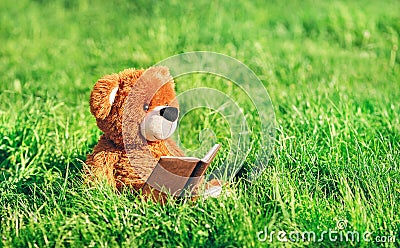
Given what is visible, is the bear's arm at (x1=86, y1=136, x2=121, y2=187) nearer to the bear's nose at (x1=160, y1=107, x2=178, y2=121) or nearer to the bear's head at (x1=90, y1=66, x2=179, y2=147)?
the bear's head at (x1=90, y1=66, x2=179, y2=147)

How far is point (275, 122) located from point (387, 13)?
9.89ft

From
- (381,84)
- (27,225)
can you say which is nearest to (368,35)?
(381,84)

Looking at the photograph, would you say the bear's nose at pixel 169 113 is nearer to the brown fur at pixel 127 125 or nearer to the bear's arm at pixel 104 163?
the brown fur at pixel 127 125

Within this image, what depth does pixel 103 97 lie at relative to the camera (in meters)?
3.00

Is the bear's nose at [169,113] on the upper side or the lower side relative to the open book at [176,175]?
upper

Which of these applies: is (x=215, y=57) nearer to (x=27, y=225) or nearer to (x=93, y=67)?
(x=93, y=67)

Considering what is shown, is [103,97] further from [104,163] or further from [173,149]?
[173,149]

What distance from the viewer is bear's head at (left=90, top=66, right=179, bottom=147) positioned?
2979mm

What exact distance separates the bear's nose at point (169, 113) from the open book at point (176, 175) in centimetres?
23

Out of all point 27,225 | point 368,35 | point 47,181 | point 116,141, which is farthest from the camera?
point 368,35

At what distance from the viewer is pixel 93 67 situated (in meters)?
5.27

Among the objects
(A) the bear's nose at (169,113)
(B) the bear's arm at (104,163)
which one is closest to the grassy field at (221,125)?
(B) the bear's arm at (104,163)

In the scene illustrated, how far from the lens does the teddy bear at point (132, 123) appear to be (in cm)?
298

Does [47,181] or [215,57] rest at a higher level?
[215,57]
